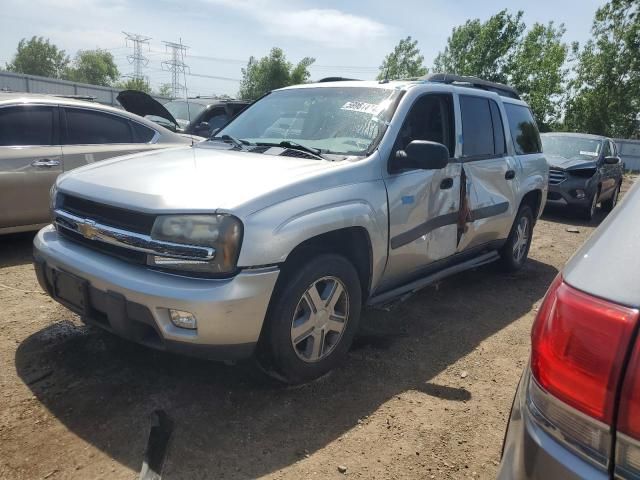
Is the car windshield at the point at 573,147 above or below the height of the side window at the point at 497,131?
below

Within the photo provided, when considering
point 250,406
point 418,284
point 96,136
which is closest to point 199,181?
point 250,406

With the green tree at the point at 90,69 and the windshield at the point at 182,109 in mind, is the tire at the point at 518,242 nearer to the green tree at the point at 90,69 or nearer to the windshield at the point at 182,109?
the windshield at the point at 182,109

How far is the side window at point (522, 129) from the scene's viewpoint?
516cm

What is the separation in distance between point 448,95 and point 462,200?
2.77ft

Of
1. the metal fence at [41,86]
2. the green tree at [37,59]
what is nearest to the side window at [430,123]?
the metal fence at [41,86]

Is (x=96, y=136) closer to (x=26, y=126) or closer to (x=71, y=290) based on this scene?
(x=26, y=126)

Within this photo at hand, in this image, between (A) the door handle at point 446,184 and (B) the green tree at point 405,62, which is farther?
(B) the green tree at point 405,62

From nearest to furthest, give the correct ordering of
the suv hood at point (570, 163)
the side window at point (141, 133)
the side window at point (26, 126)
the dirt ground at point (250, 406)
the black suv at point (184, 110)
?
the dirt ground at point (250, 406), the side window at point (26, 126), the side window at point (141, 133), the black suv at point (184, 110), the suv hood at point (570, 163)

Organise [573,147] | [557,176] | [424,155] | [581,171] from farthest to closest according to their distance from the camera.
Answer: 1. [573,147]
2. [557,176]
3. [581,171]
4. [424,155]

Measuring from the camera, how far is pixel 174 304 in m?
2.44

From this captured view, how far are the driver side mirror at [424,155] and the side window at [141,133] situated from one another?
11.9 feet

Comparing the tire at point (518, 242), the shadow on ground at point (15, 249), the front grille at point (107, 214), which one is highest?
the front grille at point (107, 214)

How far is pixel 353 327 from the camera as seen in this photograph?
126 inches

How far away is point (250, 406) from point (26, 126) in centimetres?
386
